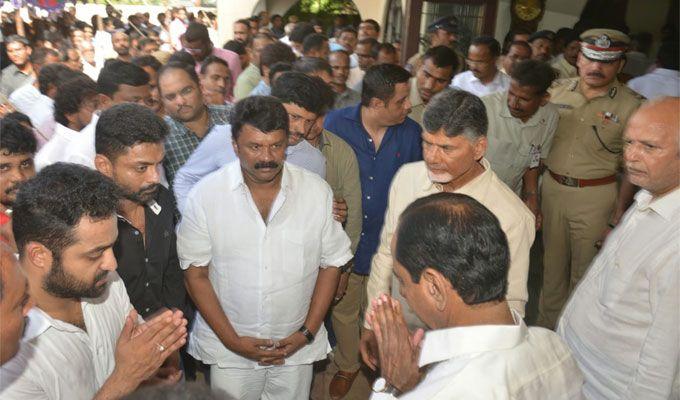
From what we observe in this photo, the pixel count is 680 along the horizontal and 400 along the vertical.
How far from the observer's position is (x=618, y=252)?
85.4 inches

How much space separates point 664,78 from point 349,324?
4.12 meters

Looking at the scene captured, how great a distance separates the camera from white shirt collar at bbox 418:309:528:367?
4.39ft

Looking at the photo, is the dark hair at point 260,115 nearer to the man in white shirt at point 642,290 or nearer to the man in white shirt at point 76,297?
the man in white shirt at point 76,297

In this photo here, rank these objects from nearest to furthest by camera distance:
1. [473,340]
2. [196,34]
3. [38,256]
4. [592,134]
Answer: [473,340]
[38,256]
[592,134]
[196,34]

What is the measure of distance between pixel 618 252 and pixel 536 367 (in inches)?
40.6

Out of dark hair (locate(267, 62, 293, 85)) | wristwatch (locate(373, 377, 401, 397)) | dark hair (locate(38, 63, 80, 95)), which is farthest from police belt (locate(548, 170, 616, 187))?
dark hair (locate(38, 63, 80, 95))

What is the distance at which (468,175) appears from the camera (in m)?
2.42

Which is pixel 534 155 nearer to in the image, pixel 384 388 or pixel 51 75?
pixel 384 388

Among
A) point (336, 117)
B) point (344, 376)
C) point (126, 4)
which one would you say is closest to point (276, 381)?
point (344, 376)

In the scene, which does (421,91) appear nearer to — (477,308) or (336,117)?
(336,117)

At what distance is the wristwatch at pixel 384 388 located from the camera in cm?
168

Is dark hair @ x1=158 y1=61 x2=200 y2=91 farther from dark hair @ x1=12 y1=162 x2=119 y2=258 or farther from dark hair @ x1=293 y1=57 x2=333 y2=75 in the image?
dark hair @ x1=12 y1=162 x2=119 y2=258

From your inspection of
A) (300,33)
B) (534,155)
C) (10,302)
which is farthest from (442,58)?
(10,302)

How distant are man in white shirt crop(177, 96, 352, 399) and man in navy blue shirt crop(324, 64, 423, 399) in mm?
927
